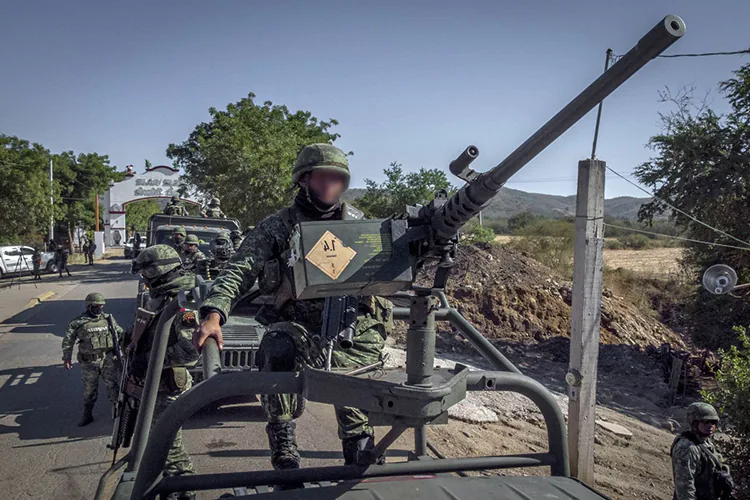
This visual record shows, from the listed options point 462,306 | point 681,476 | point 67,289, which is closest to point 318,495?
point 681,476

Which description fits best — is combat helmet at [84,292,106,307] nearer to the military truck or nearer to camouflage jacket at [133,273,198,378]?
the military truck

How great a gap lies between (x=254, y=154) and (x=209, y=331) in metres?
17.7

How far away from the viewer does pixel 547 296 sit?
13445 mm

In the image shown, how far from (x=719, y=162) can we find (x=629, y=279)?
9.23m

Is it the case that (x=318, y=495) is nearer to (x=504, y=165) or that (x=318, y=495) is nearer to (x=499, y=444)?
(x=504, y=165)

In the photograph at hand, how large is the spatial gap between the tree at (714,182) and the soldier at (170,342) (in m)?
10.7

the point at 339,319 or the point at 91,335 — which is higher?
the point at 339,319

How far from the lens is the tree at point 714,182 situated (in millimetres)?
11039

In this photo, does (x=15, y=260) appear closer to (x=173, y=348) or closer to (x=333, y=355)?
Result: (x=173, y=348)

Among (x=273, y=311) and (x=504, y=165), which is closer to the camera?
(x=504, y=165)

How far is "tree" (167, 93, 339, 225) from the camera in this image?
1866 centimetres

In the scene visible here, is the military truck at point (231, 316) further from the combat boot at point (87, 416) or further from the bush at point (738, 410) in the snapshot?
the bush at point (738, 410)

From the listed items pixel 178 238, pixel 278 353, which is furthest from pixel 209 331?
pixel 178 238

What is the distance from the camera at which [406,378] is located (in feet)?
6.26
